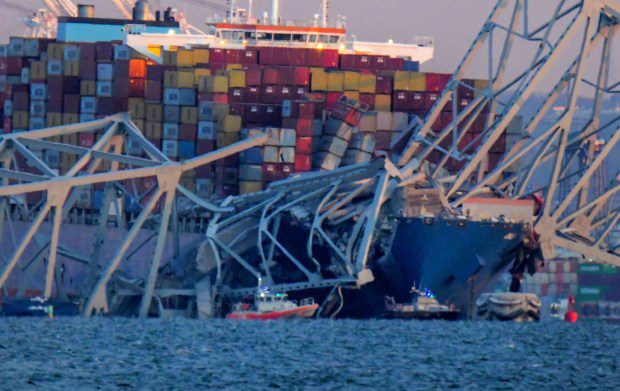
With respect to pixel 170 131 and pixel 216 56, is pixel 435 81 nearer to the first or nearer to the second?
pixel 216 56

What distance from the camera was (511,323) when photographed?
87.2m

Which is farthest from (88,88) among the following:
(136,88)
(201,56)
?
(201,56)

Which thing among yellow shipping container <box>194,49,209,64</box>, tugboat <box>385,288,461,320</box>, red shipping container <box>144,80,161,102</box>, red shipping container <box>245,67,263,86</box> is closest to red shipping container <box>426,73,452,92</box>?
red shipping container <box>245,67,263,86</box>

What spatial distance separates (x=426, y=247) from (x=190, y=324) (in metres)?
9.35

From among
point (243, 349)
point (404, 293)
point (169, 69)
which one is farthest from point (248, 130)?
point (243, 349)

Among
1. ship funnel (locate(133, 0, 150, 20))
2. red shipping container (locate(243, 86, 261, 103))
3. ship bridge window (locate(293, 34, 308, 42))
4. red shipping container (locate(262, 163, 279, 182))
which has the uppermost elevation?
ship funnel (locate(133, 0, 150, 20))

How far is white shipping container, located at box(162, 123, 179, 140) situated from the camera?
105562 millimetres

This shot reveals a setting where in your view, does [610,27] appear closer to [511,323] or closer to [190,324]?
[511,323]

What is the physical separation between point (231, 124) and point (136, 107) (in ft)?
23.6

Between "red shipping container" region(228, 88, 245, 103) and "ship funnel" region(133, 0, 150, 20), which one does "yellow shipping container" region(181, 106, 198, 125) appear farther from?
"ship funnel" region(133, 0, 150, 20)

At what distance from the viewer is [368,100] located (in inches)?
4124

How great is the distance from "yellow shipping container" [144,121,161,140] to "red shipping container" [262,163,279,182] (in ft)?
26.6

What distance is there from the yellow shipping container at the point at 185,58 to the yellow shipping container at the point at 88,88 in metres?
4.25

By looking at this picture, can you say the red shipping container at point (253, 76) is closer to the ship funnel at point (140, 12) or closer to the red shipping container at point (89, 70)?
the red shipping container at point (89, 70)
